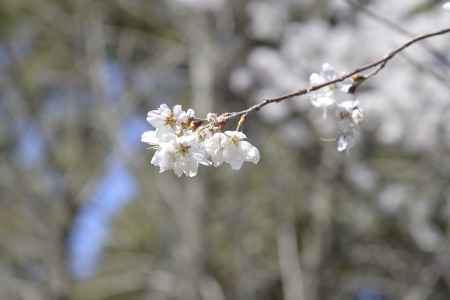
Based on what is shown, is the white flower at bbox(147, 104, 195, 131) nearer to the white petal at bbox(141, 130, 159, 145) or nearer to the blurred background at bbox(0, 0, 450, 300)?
the white petal at bbox(141, 130, 159, 145)

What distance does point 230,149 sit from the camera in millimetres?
1317

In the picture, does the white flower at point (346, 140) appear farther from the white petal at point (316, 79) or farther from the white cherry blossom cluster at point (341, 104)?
the white petal at point (316, 79)

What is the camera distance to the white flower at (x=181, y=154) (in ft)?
4.13

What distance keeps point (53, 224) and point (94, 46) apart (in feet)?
4.75

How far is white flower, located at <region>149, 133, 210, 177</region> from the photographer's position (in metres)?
1.26

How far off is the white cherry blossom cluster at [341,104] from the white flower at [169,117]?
0.30m

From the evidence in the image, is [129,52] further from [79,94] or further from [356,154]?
[356,154]

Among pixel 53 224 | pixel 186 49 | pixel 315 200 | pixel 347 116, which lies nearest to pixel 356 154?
pixel 315 200

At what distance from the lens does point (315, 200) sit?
542 centimetres

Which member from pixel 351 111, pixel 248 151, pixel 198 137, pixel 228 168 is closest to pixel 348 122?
pixel 351 111

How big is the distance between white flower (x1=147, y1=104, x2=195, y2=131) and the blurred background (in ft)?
8.79

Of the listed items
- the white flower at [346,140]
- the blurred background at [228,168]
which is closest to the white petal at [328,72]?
the white flower at [346,140]

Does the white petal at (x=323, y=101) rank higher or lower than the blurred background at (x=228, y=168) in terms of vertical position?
lower

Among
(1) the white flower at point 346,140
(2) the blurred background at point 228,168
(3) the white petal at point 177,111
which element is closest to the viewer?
(3) the white petal at point 177,111
